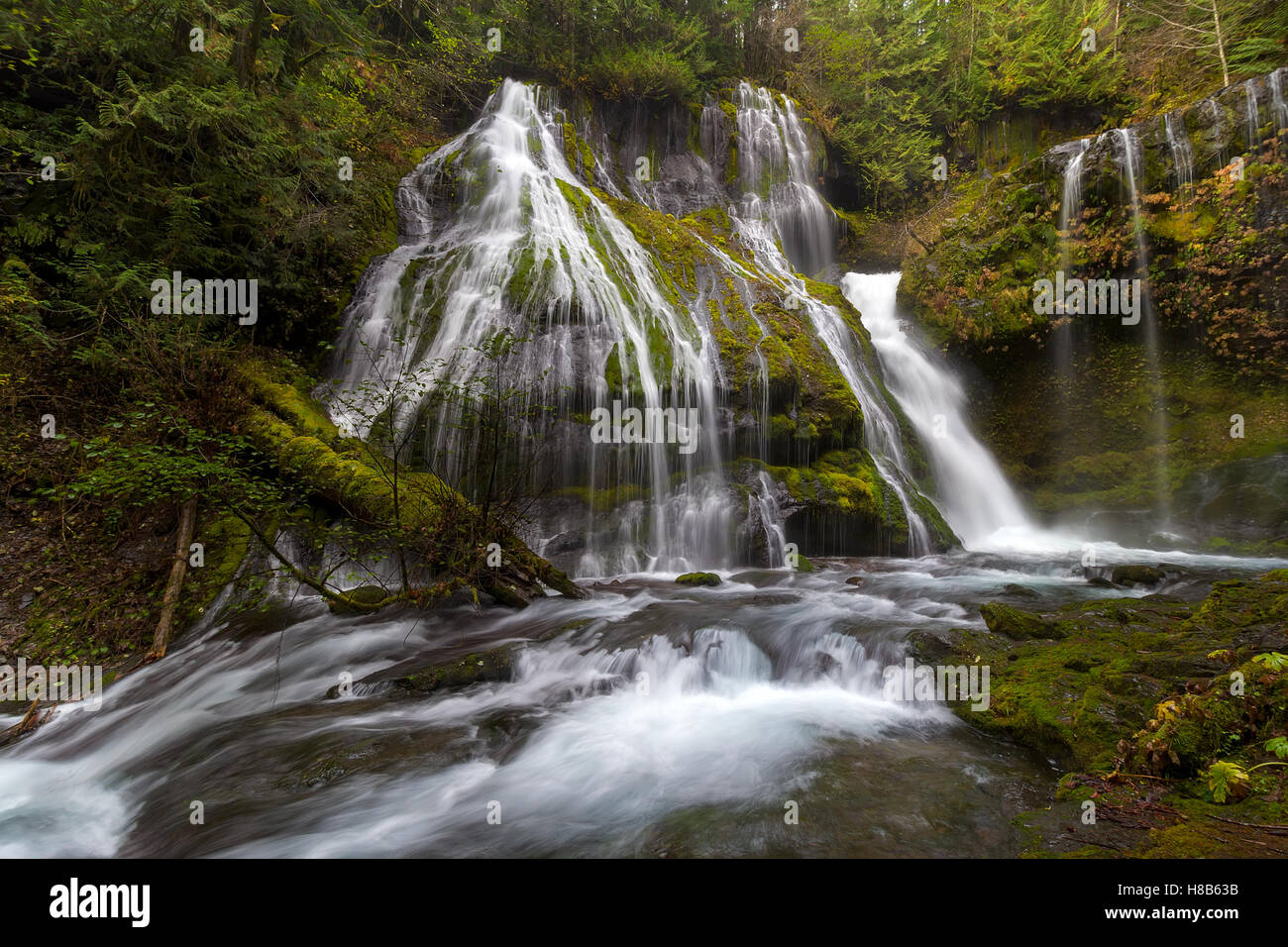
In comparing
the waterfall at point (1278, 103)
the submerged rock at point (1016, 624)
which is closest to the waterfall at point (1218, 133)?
the waterfall at point (1278, 103)

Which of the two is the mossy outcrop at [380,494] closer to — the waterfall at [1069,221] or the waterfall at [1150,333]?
the waterfall at [1069,221]

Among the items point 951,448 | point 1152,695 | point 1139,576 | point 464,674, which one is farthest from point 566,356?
point 951,448

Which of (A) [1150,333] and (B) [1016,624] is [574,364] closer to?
(B) [1016,624]

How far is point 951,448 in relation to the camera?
12.9 meters

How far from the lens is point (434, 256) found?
437 inches

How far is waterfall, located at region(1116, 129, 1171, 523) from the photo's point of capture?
11289mm

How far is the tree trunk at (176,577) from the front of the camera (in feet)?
17.4

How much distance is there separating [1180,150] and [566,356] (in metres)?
13.9

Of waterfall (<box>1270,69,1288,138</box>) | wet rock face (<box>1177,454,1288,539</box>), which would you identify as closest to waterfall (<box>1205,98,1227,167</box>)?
waterfall (<box>1270,69,1288,138</box>)

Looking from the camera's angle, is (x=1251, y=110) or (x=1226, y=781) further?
(x=1251, y=110)

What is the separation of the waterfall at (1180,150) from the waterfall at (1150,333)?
1.80 feet

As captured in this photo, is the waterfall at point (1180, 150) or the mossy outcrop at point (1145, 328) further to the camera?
the waterfall at point (1180, 150)

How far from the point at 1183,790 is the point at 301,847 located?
466 cm
